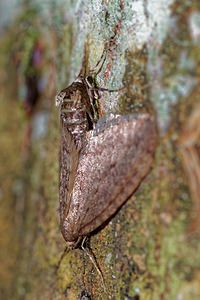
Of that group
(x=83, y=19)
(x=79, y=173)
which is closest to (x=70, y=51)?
(x=83, y=19)

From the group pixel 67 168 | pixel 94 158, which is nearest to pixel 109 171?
pixel 94 158

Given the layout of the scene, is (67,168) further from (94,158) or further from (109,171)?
(109,171)

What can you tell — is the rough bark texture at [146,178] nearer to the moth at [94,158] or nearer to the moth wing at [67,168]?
the moth at [94,158]

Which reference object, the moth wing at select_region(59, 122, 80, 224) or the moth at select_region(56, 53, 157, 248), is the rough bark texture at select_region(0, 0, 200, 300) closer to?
the moth at select_region(56, 53, 157, 248)

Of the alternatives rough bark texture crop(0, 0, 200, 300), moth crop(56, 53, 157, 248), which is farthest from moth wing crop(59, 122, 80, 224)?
rough bark texture crop(0, 0, 200, 300)

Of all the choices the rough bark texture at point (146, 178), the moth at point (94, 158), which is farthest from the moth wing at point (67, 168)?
the rough bark texture at point (146, 178)

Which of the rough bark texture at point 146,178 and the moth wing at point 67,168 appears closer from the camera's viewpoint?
the rough bark texture at point 146,178
